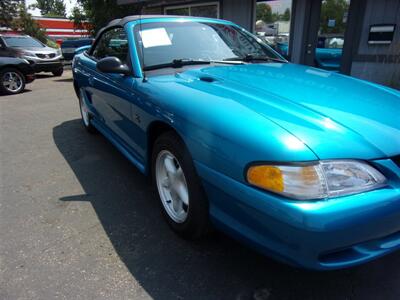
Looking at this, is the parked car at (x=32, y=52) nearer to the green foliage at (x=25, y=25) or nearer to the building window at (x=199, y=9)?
the building window at (x=199, y=9)

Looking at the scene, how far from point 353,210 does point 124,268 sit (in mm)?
1419

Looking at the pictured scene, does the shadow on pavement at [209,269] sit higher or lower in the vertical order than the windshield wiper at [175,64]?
lower

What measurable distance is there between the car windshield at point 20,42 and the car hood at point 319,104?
1129 cm

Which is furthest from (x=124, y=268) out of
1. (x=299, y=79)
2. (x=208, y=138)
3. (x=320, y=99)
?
(x=299, y=79)

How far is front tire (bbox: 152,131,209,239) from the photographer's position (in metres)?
2.02

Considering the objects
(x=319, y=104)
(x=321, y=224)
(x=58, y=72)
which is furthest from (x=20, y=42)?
(x=321, y=224)

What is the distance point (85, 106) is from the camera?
465cm

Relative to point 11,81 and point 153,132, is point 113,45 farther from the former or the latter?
point 11,81

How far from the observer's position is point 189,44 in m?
2.98

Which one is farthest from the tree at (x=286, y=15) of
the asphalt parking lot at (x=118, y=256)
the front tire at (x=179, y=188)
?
the front tire at (x=179, y=188)

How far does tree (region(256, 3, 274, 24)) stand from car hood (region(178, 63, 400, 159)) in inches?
272

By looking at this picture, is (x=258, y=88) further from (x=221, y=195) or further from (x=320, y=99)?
(x=221, y=195)

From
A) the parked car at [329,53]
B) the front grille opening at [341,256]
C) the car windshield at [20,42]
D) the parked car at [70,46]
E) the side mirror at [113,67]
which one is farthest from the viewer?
the parked car at [70,46]

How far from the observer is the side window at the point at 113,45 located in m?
3.19
